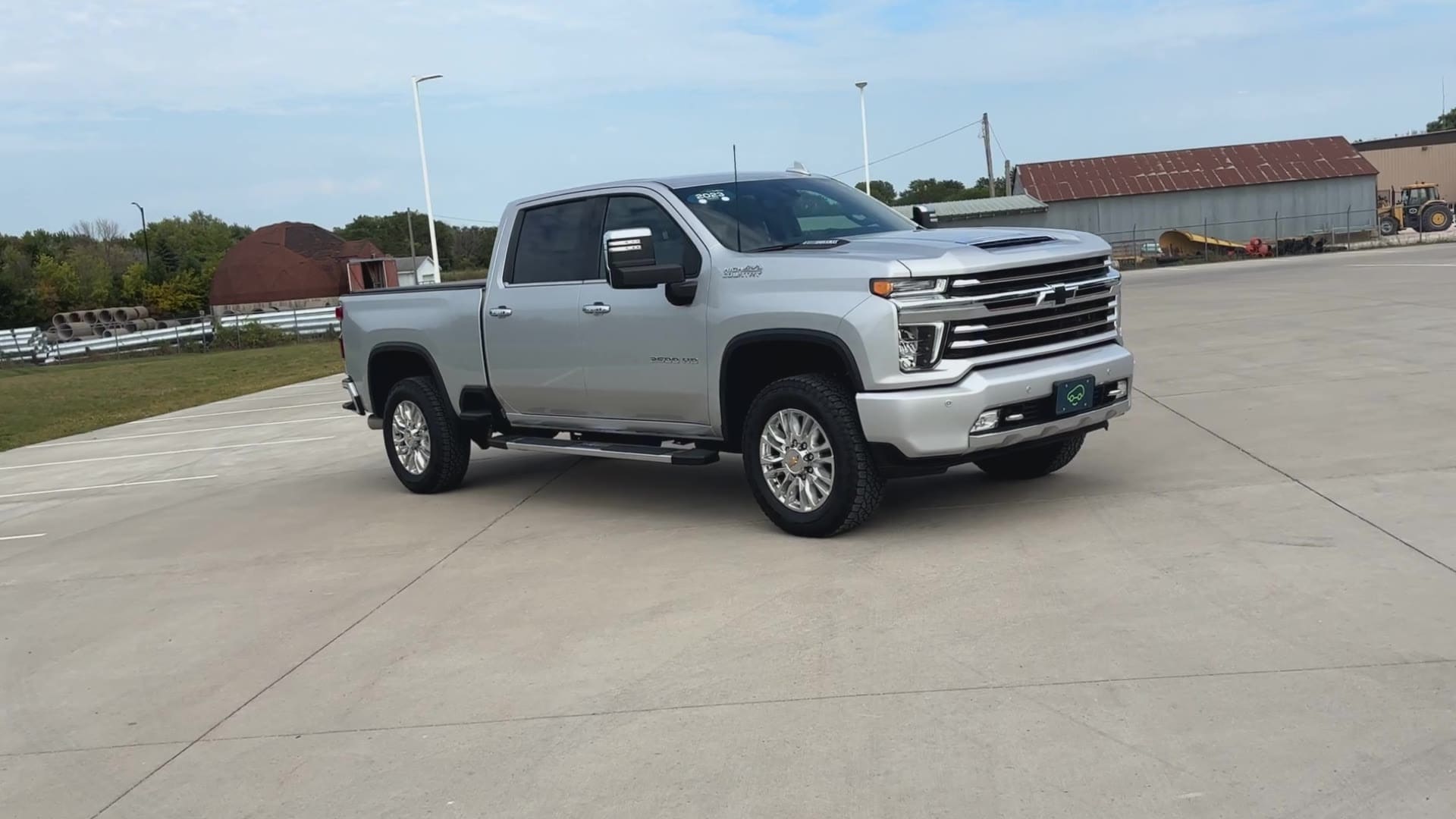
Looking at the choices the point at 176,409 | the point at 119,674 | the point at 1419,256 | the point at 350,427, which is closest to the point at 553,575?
the point at 119,674

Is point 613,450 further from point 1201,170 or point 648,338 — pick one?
point 1201,170

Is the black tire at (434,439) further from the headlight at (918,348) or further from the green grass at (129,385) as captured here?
the green grass at (129,385)

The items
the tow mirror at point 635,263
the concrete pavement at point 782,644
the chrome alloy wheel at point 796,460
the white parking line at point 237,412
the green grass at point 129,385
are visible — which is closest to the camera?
the concrete pavement at point 782,644

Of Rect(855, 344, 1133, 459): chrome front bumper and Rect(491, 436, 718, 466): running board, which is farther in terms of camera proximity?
Rect(491, 436, 718, 466): running board

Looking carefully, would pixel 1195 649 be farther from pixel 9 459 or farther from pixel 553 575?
pixel 9 459

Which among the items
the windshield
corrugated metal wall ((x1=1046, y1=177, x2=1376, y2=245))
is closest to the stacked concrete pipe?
corrugated metal wall ((x1=1046, y1=177, x2=1376, y2=245))

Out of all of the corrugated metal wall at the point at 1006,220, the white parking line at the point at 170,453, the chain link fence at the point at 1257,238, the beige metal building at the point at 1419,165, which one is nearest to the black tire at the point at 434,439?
the white parking line at the point at 170,453

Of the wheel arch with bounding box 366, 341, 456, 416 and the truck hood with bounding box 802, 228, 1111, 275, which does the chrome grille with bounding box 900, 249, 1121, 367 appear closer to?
the truck hood with bounding box 802, 228, 1111, 275

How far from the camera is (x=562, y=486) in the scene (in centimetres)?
970

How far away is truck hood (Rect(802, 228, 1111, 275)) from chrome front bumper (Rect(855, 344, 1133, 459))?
546 millimetres

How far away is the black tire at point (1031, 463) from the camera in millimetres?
7978

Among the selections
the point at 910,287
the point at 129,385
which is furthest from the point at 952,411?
the point at 129,385

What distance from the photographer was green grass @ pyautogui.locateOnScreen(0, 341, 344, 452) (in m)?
20.8

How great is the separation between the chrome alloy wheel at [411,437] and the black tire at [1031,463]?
4072mm
